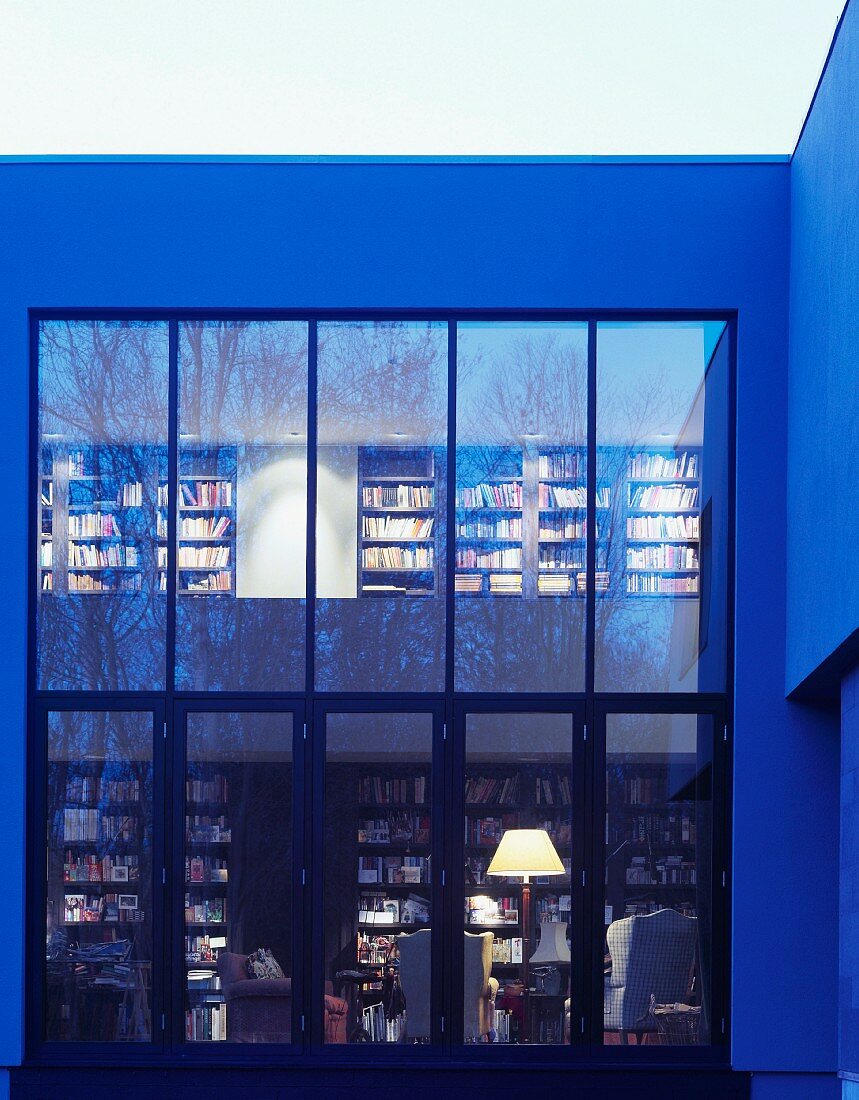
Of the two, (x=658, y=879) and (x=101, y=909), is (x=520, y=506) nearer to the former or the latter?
(x=658, y=879)

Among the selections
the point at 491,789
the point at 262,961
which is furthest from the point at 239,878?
the point at 491,789

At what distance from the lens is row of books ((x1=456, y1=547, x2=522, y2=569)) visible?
892 cm

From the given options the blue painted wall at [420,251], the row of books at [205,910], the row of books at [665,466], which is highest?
the blue painted wall at [420,251]

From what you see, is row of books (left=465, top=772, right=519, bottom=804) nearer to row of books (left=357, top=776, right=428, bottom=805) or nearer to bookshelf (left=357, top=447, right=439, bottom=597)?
row of books (left=357, top=776, right=428, bottom=805)

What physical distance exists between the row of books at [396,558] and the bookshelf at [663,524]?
1.22m

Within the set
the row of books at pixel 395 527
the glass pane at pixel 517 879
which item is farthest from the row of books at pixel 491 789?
the row of books at pixel 395 527

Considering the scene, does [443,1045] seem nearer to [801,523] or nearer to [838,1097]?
[838,1097]

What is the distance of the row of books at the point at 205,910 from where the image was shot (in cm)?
870

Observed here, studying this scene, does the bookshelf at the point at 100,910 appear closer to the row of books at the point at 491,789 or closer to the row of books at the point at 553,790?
the row of books at the point at 491,789

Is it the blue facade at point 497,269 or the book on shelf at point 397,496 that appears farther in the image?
the book on shelf at point 397,496
